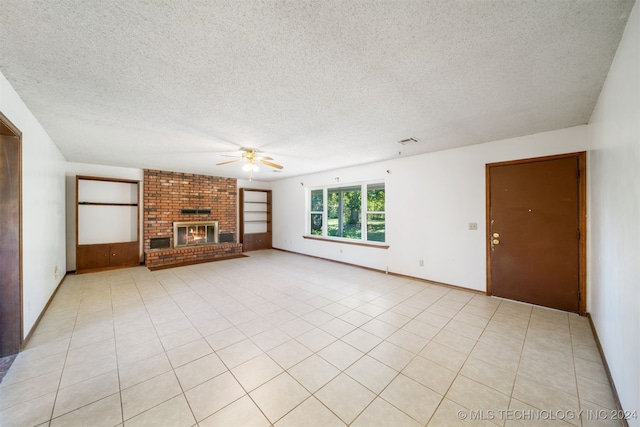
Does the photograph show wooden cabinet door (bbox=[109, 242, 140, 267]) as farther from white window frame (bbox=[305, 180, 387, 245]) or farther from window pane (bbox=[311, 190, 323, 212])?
window pane (bbox=[311, 190, 323, 212])

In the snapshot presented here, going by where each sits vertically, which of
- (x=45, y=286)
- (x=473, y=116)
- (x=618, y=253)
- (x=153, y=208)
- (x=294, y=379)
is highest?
(x=473, y=116)

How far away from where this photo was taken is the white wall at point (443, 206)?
11.5 feet

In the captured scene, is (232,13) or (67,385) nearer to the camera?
(232,13)

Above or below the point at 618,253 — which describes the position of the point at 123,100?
above

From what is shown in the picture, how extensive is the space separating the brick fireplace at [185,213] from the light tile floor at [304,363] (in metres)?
2.48

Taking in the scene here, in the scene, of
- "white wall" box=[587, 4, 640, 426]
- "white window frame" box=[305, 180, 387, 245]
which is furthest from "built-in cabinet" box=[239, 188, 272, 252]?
"white wall" box=[587, 4, 640, 426]

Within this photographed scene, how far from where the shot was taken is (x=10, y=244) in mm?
2221

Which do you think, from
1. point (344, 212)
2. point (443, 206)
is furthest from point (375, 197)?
point (443, 206)

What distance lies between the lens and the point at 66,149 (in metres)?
4.20

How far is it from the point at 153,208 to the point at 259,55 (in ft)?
19.9

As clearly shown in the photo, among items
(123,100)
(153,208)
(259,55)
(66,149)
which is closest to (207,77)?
(259,55)

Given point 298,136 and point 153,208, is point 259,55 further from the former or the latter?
point 153,208

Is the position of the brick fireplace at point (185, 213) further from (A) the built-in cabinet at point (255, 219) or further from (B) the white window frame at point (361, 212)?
(B) the white window frame at point (361, 212)

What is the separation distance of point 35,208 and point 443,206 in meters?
5.71
